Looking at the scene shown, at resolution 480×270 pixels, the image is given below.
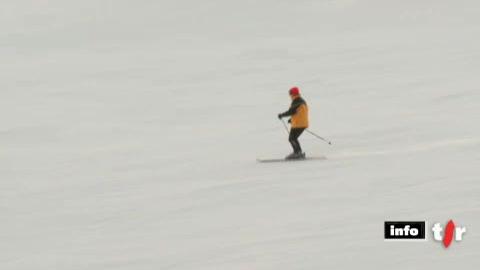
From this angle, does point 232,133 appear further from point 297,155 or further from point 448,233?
point 448,233

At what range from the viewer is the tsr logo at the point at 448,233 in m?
12.9

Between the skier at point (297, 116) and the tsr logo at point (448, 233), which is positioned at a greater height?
the skier at point (297, 116)

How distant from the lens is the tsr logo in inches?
506

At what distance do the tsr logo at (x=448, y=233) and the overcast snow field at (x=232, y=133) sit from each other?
0.10m

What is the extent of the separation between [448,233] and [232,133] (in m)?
10.3

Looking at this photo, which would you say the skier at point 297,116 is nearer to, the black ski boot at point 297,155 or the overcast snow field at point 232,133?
the black ski boot at point 297,155

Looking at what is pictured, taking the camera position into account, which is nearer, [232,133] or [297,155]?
[297,155]

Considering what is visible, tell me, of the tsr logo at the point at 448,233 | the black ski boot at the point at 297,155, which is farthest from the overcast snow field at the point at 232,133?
the black ski boot at the point at 297,155

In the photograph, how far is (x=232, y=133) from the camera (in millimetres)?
23203

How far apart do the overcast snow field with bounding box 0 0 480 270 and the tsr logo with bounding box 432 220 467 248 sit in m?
0.10

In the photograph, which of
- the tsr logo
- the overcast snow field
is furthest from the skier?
the tsr logo

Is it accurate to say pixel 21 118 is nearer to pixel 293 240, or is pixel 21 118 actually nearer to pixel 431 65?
pixel 431 65

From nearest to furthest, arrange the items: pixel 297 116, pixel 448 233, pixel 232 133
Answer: pixel 448 233
pixel 297 116
pixel 232 133

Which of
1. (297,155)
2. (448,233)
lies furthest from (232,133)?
(448,233)
